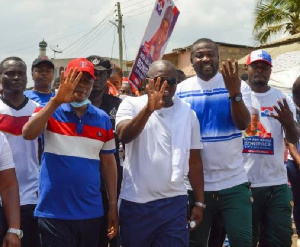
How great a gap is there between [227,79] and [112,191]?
132 centimetres

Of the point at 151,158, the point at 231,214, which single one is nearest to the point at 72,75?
the point at 151,158

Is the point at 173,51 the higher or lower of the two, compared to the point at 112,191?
higher

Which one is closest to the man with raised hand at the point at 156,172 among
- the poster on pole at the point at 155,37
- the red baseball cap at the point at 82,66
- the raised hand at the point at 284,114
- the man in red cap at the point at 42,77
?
the red baseball cap at the point at 82,66

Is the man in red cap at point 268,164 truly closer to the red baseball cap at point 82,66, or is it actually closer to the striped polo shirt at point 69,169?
the striped polo shirt at point 69,169

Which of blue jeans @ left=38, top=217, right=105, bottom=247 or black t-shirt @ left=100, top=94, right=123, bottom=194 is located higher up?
black t-shirt @ left=100, top=94, right=123, bottom=194

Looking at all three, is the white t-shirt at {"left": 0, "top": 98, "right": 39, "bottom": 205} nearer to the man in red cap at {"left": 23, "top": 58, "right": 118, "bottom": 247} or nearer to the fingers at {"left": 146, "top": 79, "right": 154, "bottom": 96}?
the man in red cap at {"left": 23, "top": 58, "right": 118, "bottom": 247}

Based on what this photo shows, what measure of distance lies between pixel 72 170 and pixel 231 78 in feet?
5.09

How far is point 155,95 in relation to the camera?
4102 millimetres

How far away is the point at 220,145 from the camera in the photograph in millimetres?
4965

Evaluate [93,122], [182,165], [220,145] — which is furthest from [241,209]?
[93,122]

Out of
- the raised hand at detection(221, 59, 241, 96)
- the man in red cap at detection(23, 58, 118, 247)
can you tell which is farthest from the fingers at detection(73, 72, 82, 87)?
the raised hand at detection(221, 59, 241, 96)

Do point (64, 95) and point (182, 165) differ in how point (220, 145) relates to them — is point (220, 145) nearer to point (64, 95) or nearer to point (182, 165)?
Answer: point (182, 165)

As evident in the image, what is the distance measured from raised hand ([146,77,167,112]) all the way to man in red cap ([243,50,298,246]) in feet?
5.60

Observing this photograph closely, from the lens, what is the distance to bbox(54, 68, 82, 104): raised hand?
3.87m
